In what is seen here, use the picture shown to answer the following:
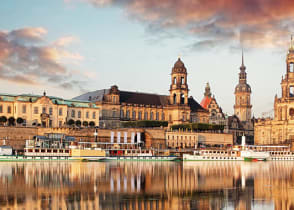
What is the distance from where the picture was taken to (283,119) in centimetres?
14700

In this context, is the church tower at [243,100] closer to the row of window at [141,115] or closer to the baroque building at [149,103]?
the baroque building at [149,103]

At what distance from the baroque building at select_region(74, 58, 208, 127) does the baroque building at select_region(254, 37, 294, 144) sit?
88.8ft

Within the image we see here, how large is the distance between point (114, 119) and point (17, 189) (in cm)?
8698

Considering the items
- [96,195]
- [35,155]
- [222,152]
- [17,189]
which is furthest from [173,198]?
[222,152]

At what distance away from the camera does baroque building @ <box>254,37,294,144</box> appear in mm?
144125

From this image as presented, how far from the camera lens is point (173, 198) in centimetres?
3219

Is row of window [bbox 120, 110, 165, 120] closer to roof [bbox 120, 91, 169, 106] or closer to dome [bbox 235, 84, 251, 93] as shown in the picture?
roof [bbox 120, 91, 169, 106]

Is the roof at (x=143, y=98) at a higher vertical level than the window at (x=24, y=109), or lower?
higher

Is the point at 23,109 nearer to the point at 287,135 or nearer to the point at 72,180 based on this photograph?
the point at 72,180

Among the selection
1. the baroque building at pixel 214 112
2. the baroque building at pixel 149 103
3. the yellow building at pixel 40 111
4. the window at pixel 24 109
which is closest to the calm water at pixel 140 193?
the yellow building at pixel 40 111

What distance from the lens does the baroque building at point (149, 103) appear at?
122m

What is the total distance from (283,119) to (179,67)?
→ 3759cm

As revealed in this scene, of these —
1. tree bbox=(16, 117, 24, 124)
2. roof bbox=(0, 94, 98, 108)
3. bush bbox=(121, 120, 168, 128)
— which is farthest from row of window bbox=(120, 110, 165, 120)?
tree bbox=(16, 117, 24, 124)

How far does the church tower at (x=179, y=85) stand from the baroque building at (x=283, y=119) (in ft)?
106
